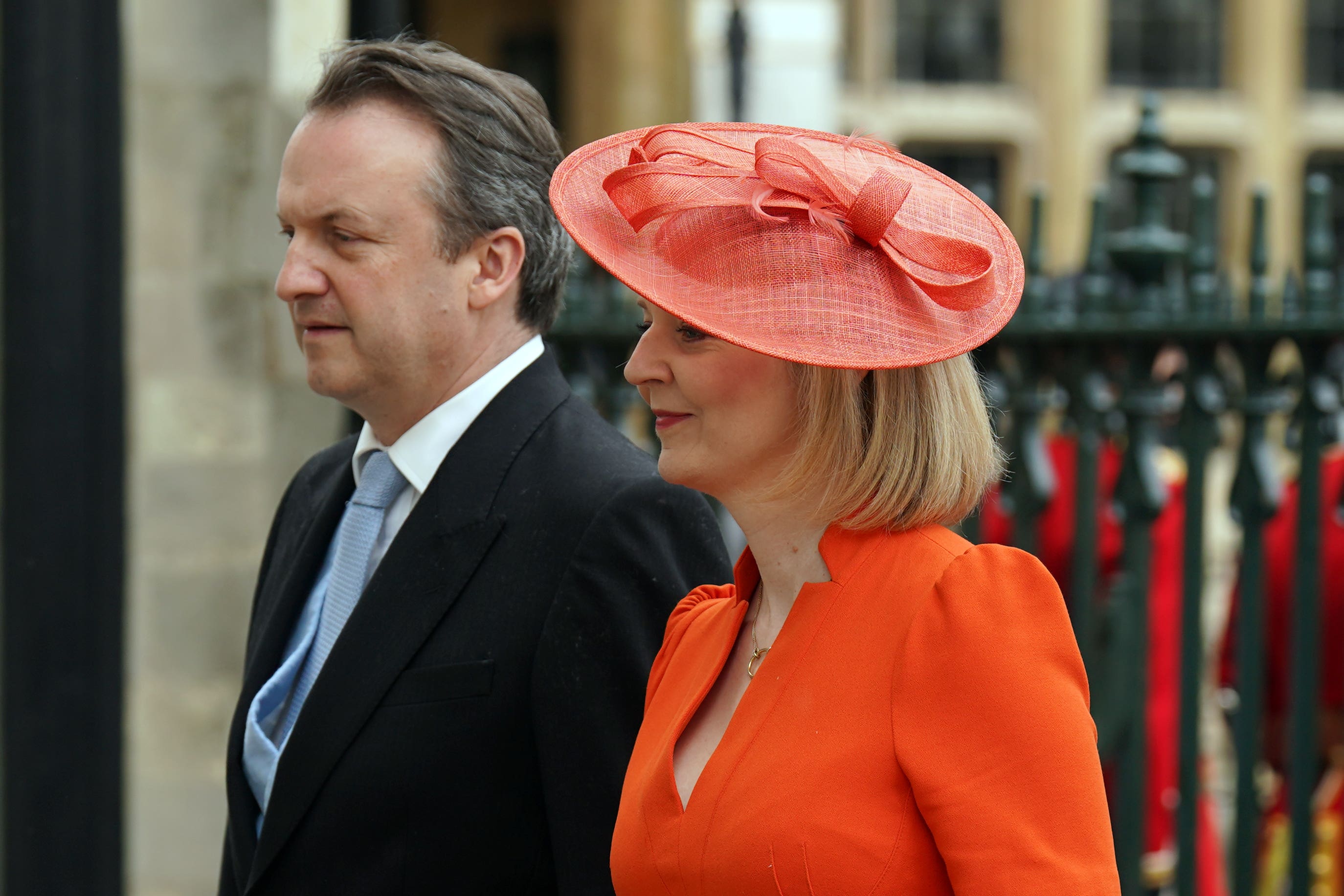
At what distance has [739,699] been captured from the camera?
1.54 m

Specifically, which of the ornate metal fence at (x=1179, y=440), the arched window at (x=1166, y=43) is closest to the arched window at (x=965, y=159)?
the arched window at (x=1166, y=43)

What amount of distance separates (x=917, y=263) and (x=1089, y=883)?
1.93 feet

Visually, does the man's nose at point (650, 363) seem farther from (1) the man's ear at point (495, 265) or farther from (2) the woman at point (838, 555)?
(1) the man's ear at point (495, 265)

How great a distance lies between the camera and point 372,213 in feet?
6.34

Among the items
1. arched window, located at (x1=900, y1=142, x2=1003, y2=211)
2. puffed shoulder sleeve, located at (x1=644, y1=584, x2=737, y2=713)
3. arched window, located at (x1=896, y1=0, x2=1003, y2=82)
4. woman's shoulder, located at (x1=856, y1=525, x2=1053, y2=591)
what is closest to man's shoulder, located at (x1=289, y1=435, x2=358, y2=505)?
puffed shoulder sleeve, located at (x1=644, y1=584, x2=737, y2=713)

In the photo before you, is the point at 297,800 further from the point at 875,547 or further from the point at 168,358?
the point at 168,358

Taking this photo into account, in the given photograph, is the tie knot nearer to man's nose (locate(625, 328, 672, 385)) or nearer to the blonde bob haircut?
man's nose (locate(625, 328, 672, 385))

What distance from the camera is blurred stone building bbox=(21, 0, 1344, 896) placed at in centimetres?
356

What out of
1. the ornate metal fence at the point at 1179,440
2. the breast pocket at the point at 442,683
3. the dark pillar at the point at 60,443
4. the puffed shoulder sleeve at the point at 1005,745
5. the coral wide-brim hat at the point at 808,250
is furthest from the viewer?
the ornate metal fence at the point at 1179,440

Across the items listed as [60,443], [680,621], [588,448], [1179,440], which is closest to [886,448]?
[680,621]

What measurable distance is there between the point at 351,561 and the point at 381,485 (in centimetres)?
11

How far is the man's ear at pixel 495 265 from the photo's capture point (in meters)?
2.00

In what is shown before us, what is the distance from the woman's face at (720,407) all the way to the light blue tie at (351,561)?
0.61 metres

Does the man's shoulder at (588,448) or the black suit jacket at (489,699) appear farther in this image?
the man's shoulder at (588,448)
